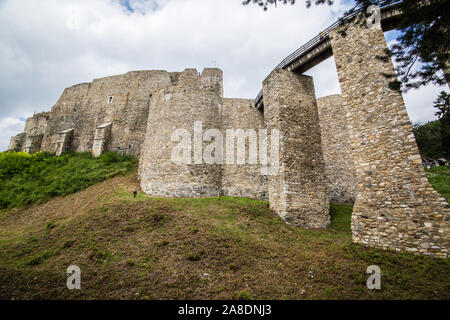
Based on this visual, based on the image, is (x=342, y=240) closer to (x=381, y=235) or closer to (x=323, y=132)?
(x=381, y=235)

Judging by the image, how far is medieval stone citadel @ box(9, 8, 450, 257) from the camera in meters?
5.76

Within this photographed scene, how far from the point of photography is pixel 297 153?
9.92 metres

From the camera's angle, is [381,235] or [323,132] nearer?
[381,235]

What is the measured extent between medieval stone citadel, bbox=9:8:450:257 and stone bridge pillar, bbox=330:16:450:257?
0.03 metres

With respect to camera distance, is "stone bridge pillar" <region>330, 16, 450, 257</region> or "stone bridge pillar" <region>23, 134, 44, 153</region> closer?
"stone bridge pillar" <region>330, 16, 450, 257</region>

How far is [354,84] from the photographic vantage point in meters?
7.40

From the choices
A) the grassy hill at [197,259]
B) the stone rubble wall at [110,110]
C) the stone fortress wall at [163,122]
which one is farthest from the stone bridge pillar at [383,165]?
→ the stone rubble wall at [110,110]

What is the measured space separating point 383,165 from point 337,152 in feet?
34.9

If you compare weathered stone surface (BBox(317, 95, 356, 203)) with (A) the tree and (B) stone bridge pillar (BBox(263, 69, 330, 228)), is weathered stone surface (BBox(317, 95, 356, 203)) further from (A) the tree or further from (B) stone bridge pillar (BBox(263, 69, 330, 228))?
(A) the tree

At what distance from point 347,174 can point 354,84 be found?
10.00m

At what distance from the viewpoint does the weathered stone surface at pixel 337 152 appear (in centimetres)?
1504

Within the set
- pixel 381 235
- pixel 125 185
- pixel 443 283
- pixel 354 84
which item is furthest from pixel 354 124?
pixel 125 185

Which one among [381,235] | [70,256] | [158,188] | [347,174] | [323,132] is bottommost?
[70,256]

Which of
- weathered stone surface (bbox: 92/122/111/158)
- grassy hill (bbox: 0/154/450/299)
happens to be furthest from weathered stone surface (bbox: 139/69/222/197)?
weathered stone surface (bbox: 92/122/111/158)
